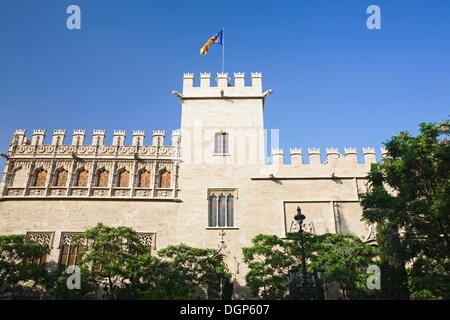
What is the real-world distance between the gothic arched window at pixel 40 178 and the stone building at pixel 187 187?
69 mm

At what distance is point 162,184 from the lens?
74.0 ft

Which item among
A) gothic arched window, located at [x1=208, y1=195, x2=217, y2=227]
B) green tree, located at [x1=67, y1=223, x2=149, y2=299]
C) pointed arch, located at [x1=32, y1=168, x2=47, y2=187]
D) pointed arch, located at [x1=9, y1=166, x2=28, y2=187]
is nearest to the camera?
green tree, located at [x1=67, y1=223, x2=149, y2=299]

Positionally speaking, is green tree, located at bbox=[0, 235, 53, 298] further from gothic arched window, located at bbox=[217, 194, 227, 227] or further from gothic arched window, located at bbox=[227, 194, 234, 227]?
gothic arched window, located at bbox=[227, 194, 234, 227]

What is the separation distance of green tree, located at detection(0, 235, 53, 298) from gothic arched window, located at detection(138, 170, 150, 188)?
264 inches

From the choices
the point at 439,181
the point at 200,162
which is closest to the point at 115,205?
the point at 200,162

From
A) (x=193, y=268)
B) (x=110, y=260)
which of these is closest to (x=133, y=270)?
(x=110, y=260)

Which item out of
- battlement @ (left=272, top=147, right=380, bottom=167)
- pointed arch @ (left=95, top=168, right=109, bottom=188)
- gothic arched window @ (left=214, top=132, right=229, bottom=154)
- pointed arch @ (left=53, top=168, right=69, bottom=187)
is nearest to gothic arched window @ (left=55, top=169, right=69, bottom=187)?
pointed arch @ (left=53, top=168, right=69, bottom=187)

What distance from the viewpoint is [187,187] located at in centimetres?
2200

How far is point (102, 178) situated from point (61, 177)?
2719mm

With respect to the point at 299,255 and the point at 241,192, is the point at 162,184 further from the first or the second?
the point at 299,255

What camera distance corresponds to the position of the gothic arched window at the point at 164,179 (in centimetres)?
2250

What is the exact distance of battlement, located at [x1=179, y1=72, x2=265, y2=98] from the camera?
2486 cm
